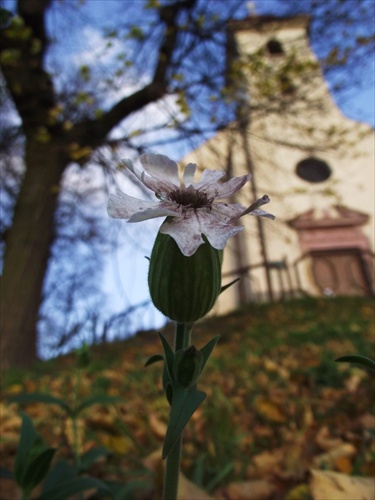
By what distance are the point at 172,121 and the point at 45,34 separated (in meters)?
1.93

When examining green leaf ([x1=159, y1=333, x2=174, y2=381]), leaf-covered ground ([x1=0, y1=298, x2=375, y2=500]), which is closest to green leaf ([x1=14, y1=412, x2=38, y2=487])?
leaf-covered ground ([x1=0, y1=298, x2=375, y2=500])

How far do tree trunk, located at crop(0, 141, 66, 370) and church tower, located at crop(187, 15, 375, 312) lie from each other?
1460 mm

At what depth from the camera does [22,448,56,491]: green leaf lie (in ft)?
1.78

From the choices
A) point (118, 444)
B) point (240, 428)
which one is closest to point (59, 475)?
point (118, 444)

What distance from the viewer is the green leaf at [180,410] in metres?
0.34

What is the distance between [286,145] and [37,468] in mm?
3902

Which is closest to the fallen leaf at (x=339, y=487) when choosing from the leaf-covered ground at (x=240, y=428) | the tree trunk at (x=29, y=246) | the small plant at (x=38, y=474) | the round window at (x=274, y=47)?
the leaf-covered ground at (x=240, y=428)

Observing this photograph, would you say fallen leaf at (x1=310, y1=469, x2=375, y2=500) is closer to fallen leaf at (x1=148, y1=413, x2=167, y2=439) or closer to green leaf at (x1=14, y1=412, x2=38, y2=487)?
green leaf at (x1=14, y1=412, x2=38, y2=487)

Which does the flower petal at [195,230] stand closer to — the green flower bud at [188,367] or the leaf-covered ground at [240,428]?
the green flower bud at [188,367]

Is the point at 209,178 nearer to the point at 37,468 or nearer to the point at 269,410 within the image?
the point at 37,468

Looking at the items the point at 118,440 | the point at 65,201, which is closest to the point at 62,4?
the point at 65,201

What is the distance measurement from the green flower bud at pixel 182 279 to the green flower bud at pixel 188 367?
4cm

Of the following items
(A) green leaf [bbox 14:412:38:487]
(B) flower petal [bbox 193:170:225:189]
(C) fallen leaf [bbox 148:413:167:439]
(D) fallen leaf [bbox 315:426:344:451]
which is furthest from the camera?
(C) fallen leaf [bbox 148:413:167:439]

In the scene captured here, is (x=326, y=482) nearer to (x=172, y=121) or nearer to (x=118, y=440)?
(x=118, y=440)
